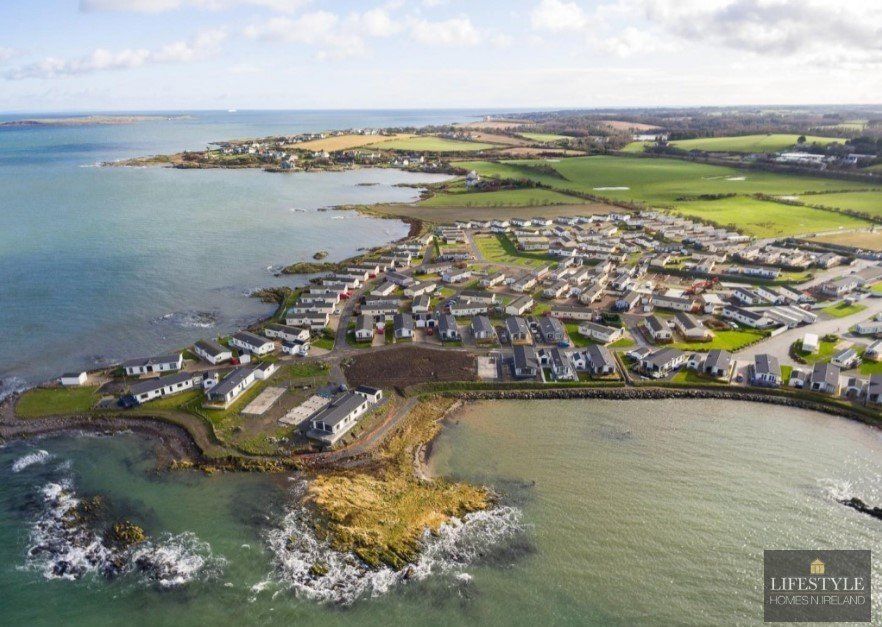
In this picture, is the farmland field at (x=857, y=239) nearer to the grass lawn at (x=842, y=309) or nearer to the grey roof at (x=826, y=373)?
the grass lawn at (x=842, y=309)

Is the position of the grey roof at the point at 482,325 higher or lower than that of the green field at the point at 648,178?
lower

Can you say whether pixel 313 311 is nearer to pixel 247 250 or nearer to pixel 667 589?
pixel 247 250

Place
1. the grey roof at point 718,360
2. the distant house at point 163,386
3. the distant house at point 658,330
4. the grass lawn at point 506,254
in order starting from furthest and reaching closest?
the grass lawn at point 506,254 → the distant house at point 658,330 → the grey roof at point 718,360 → the distant house at point 163,386

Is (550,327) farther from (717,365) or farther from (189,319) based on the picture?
(189,319)

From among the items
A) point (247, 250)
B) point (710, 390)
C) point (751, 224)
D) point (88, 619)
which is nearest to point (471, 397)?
point (710, 390)

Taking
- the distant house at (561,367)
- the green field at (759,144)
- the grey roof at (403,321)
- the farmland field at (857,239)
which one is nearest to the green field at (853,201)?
the farmland field at (857,239)

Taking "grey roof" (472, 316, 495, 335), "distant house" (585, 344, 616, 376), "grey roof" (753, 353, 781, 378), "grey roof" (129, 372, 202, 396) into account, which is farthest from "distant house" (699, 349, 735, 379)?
"grey roof" (129, 372, 202, 396)

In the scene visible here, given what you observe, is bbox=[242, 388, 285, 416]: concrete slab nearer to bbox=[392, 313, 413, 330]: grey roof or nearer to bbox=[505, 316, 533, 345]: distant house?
bbox=[392, 313, 413, 330]: grey roof
